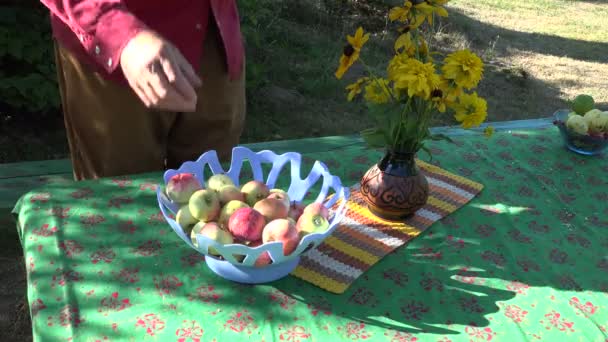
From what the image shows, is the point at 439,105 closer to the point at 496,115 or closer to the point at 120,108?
the point at 120,108

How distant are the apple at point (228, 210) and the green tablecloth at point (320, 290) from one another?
0.43 feet

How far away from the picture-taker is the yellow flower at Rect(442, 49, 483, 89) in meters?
1.30

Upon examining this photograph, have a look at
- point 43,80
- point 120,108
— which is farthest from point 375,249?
point 43,80

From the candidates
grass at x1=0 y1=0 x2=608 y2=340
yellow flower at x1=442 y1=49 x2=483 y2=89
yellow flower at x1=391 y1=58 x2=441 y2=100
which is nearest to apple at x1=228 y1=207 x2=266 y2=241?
yellow flower at x1=391 y1=58 x2=441 y2=100

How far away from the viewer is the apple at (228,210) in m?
1.23

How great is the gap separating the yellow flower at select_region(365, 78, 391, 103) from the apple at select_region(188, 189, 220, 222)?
48 centimetres

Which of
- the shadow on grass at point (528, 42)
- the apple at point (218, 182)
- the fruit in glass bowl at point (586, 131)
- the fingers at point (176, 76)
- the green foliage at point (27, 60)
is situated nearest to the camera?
the fingers at point (176, 76)

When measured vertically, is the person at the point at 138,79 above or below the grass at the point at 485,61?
above

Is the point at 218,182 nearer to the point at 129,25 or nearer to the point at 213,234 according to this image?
the point at 213,234

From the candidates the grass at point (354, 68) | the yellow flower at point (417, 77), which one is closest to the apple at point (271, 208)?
the yellow flower at point (417, 77)

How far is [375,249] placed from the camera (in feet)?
4.65

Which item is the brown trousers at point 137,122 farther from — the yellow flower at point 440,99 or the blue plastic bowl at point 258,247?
the yellow flower at point 440,99

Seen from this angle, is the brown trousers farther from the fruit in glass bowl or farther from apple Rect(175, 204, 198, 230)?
the fruit in glass bowl

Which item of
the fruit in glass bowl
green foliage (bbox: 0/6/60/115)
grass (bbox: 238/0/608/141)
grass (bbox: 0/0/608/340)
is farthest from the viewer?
grass (bbox: 238/0/608/141)
